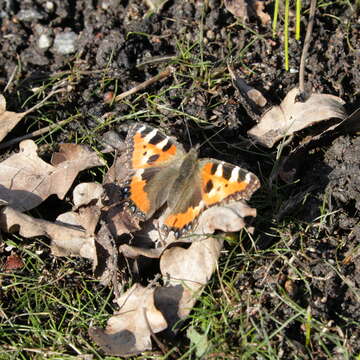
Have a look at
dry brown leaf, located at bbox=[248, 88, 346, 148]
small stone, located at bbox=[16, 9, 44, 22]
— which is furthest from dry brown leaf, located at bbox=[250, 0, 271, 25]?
Result: small stone, located at bbox=[16, 9, 44, 22]

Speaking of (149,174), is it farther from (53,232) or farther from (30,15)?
(30,15)

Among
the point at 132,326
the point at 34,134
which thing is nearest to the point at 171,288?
the point at 132,326

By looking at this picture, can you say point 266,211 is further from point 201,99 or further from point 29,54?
point 29,54

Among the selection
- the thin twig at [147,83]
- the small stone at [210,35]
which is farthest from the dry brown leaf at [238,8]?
the thin twig at [147,83]

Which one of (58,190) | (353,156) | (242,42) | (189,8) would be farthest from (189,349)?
(189,8)

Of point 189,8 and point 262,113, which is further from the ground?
point 189,8

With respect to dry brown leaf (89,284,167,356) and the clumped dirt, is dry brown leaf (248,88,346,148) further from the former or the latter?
dry brown leaf (89,284,167,356)
